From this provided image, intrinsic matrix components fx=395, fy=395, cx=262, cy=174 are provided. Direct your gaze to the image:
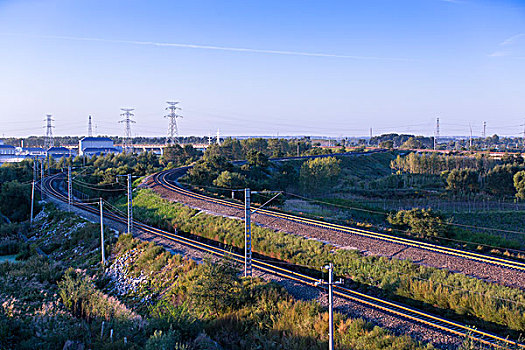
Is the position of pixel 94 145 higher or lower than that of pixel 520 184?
higher

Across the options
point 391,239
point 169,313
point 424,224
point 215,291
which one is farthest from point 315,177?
point 169,313

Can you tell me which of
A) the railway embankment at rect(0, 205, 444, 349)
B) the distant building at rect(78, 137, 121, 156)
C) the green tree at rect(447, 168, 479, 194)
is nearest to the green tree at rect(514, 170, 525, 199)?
the green tree at rect(447, 168, 479, 194)

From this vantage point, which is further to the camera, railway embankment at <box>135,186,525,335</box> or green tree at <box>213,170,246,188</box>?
green tree at <box>213,170,246,188</box>

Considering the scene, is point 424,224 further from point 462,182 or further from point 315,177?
point 462,182

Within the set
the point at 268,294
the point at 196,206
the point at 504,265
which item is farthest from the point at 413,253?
the point at 196,206

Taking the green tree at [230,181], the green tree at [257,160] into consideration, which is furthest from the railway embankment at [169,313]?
the green tree at [257,160]

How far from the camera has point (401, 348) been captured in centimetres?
1071

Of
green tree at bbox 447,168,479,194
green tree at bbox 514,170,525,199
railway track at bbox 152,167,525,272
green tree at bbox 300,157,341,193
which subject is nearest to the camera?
railway track at bbox 152,167,525,272

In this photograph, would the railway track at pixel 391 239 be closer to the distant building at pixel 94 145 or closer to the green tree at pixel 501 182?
the green tree at pixel 501 182

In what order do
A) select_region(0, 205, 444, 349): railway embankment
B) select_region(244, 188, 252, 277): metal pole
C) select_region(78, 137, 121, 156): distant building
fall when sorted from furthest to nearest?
select_region(78, 137, 121, 156): distant building < select_region(244, 188, 252, 277): metal pole < select_region(0, 205, 444, 349): railway embankment

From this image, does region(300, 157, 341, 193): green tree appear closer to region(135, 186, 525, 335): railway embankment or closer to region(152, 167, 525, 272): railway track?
region(152, 167, 525, 272): railway track

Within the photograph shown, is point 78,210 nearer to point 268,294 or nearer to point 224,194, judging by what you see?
point 224,194

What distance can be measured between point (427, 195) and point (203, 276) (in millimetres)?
45558

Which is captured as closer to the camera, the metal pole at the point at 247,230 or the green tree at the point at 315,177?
the metal pole at the point at 247,230
